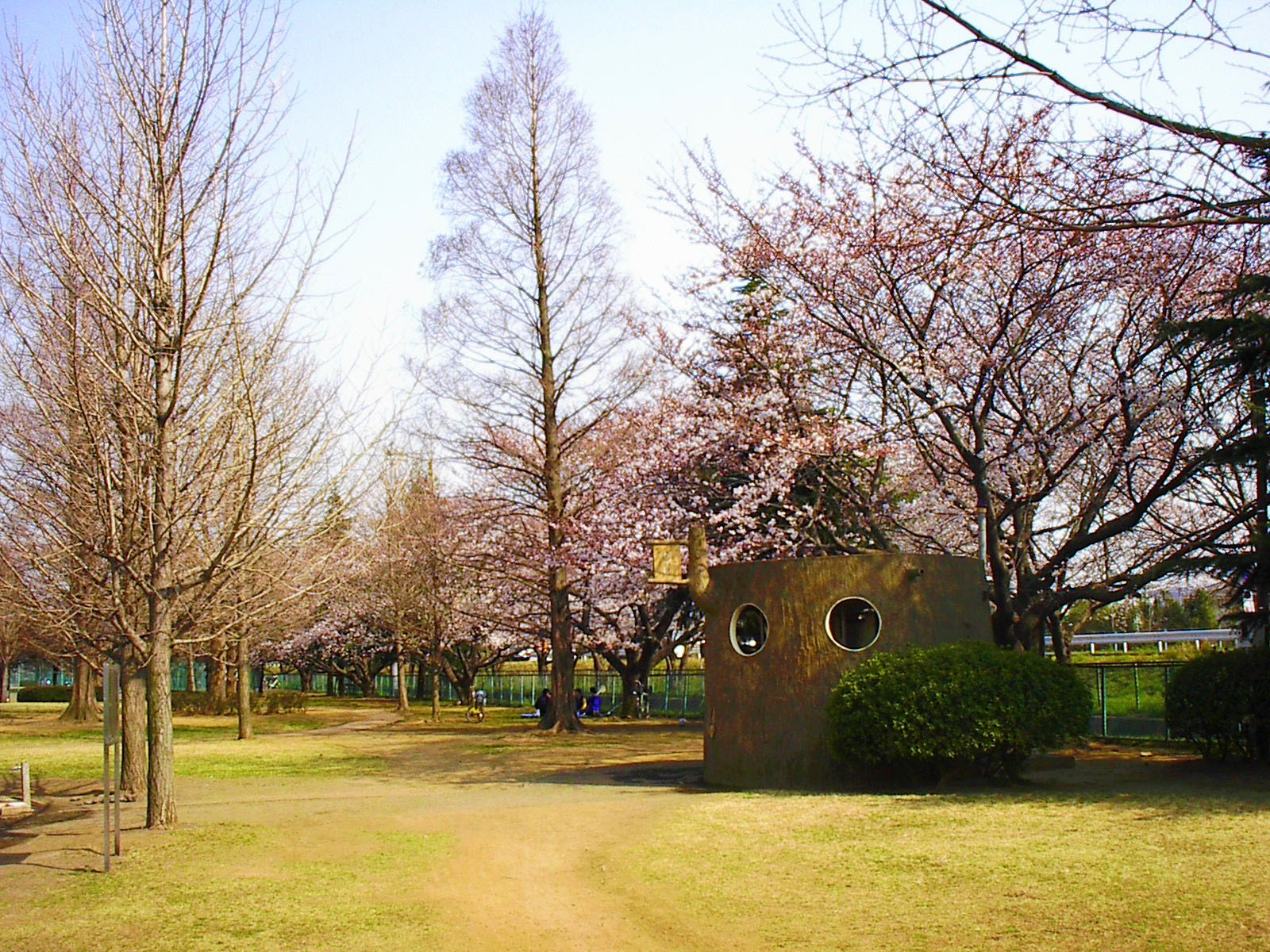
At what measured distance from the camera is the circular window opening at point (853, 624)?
14.1 meters

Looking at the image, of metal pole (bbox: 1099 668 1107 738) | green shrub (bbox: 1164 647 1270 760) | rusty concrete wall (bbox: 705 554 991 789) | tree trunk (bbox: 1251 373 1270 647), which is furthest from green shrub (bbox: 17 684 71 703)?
tree trunk (bbox: 1251 373 1270 647)

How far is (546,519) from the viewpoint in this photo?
2773 cm

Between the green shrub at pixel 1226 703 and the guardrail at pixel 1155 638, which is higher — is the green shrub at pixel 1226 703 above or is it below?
above

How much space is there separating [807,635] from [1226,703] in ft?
15.5

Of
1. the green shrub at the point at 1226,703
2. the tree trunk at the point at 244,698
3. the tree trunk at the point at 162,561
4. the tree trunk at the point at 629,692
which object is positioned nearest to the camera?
the tree trunk at the point at 162,561

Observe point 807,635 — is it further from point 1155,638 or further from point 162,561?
point 1155,638

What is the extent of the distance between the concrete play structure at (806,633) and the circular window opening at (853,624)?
0.01 m

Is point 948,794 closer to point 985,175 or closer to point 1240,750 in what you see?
point 1240,750

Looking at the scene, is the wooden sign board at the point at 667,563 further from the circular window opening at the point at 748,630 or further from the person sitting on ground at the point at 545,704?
the person sitting on ground at the point at 545,704

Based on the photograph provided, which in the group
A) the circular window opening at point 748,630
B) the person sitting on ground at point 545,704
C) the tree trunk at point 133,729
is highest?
the circular window opening at point 748,630

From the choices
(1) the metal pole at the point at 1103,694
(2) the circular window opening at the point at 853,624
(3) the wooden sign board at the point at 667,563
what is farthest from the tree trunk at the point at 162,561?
(1) the metal pole at the point at 1103,694

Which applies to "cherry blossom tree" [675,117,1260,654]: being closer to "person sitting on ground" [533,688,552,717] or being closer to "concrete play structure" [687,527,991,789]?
"concrete play structure" [687,527,991,789]

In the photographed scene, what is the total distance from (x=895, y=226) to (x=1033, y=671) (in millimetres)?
6102

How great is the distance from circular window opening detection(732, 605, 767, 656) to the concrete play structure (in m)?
0.01
